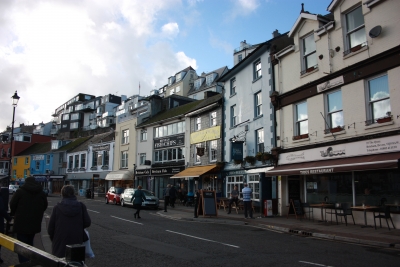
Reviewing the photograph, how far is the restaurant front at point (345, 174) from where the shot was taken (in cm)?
1370

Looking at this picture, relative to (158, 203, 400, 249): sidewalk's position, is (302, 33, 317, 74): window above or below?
above

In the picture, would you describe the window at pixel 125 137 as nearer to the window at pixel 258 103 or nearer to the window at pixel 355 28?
the window at pixel 258 103

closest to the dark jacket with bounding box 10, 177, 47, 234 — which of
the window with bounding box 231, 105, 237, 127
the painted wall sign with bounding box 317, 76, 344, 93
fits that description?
the painted wall sign with bounding box 317, 76, 344, 93

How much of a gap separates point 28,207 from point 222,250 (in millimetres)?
5217

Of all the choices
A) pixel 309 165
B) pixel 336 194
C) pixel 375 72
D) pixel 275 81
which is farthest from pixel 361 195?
pixel 275 81

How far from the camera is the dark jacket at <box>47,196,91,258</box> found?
5293 mm

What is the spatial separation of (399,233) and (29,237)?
11869 millimetres

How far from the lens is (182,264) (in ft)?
25.7

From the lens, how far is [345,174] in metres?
16.0

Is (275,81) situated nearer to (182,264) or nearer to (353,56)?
(353,56)

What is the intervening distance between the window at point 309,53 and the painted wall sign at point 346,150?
176 inches

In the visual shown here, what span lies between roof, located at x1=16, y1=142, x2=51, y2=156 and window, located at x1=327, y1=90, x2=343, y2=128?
2207 inches

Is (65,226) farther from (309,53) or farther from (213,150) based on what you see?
(213,150)

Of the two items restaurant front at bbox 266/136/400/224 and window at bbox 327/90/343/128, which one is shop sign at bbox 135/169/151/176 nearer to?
restaurant front at bbox 266/136/400/224
